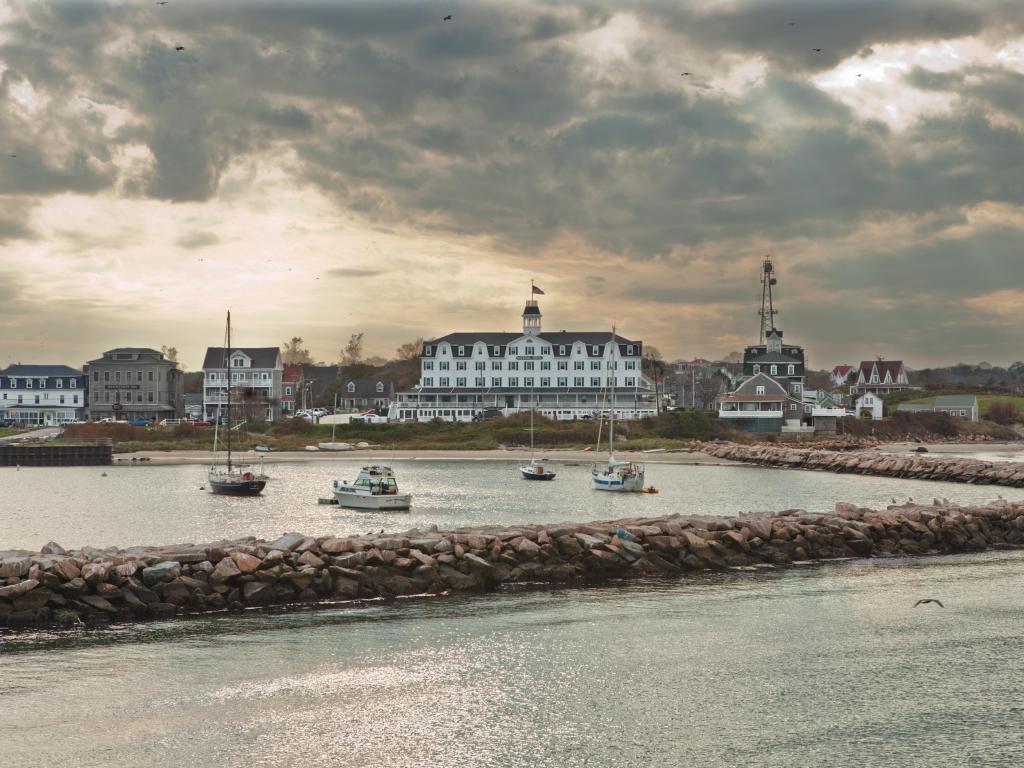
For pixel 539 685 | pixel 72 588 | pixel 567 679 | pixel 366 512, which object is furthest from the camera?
pixel 366 512

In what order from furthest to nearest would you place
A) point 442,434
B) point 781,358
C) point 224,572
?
point 781,358 < point 442,434 < point 224,572

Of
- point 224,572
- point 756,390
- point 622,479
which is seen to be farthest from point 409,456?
point 224,572

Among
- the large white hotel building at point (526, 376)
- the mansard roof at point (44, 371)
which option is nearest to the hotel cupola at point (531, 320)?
the large white hotel building at point (526, 376)

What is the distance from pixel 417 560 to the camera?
2281 cm

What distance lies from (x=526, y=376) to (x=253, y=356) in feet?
123

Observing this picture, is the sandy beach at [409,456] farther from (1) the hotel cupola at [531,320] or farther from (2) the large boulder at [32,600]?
(2) the large boulder at [32,600]

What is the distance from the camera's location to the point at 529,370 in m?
124

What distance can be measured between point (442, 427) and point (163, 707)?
9894cm

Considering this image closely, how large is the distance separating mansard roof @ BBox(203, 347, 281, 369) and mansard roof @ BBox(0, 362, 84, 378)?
1827cm

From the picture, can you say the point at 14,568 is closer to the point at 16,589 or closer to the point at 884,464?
the point at 16,589

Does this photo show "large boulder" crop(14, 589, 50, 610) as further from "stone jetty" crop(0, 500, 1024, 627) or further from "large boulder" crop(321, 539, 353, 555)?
"large boulder" crop(321, 539, 353, 555)

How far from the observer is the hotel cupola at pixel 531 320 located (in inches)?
4951

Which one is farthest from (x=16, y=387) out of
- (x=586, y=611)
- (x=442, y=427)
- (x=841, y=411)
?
(x=586, y=611)

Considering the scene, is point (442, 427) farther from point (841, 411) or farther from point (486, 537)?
point (486, 537)
